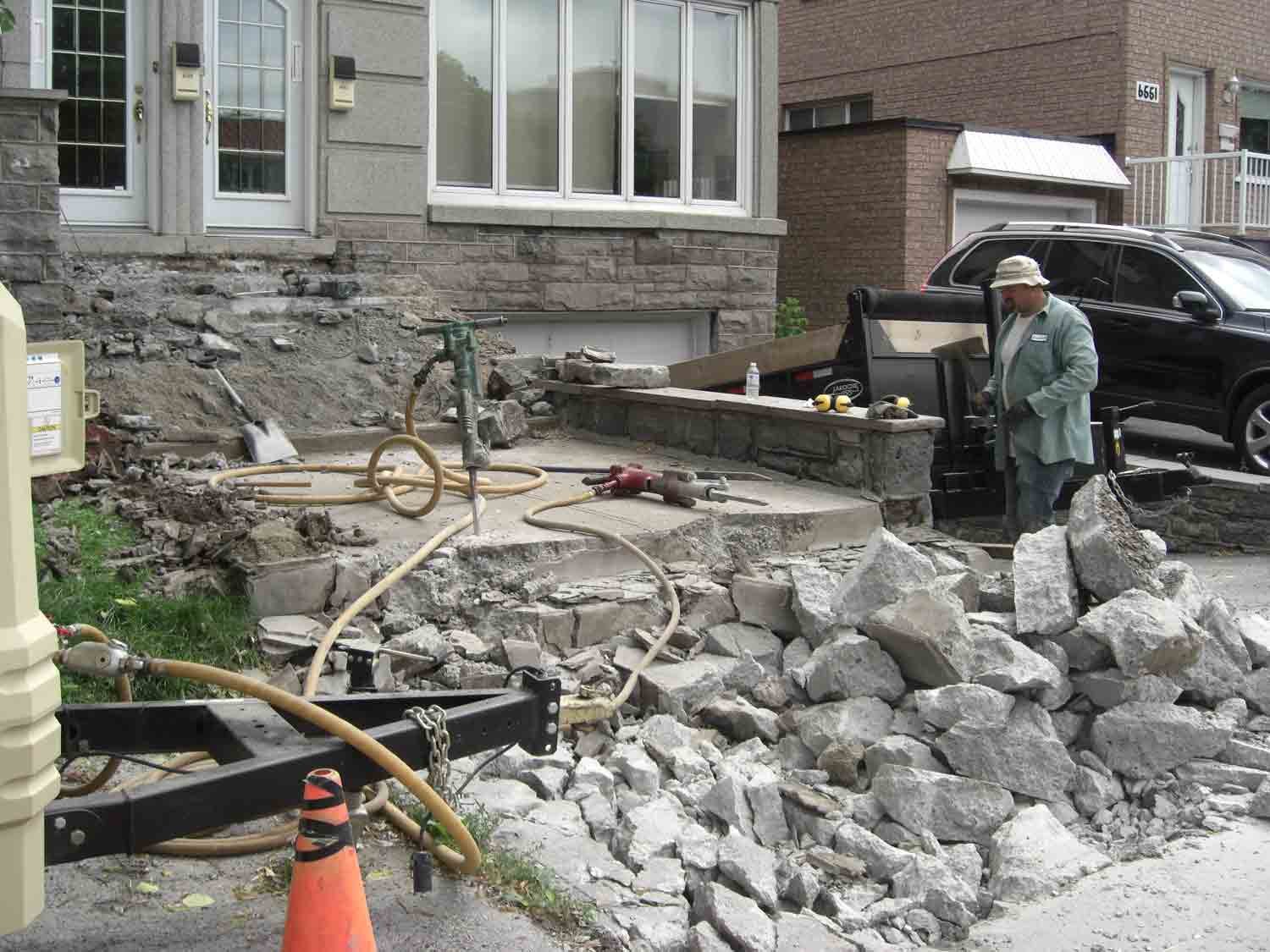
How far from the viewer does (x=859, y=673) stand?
622 cm

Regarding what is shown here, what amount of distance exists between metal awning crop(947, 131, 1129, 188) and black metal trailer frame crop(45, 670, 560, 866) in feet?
50.0

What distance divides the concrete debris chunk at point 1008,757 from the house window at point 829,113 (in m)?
17.7

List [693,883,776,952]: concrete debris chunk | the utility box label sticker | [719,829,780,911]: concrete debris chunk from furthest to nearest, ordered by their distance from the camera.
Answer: [719,829,780,911]: concrete debris chunk < [693,883,776,952]: concrete debris chunk < the utility box label sticker

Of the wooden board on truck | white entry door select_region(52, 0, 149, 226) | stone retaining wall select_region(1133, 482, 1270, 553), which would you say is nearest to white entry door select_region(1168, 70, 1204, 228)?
stone retaining wall select_region(1133, 482, 1270, 553)

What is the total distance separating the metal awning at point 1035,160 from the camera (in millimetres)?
17938

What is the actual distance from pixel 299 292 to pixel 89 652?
7.22 meters

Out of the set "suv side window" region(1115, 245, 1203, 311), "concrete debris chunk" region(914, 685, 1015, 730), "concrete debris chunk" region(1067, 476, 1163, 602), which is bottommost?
"concrete debris chunk" region(914, 685, 1015, 730)

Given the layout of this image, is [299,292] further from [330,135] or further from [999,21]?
[999,21]

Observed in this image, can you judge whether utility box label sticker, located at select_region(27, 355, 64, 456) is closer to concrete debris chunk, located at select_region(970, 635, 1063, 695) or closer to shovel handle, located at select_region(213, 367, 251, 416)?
concrete debris chunk, located at select_region(970, 635, 1063, 695)

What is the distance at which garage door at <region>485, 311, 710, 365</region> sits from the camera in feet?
42.4

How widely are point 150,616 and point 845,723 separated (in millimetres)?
2867

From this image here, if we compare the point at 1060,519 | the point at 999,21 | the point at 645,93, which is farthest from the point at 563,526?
the point at 999,21

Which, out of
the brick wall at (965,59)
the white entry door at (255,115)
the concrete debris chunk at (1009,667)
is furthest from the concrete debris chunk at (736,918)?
the brick wall at (965,59)

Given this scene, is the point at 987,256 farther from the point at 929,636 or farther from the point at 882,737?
the point at 882,737
